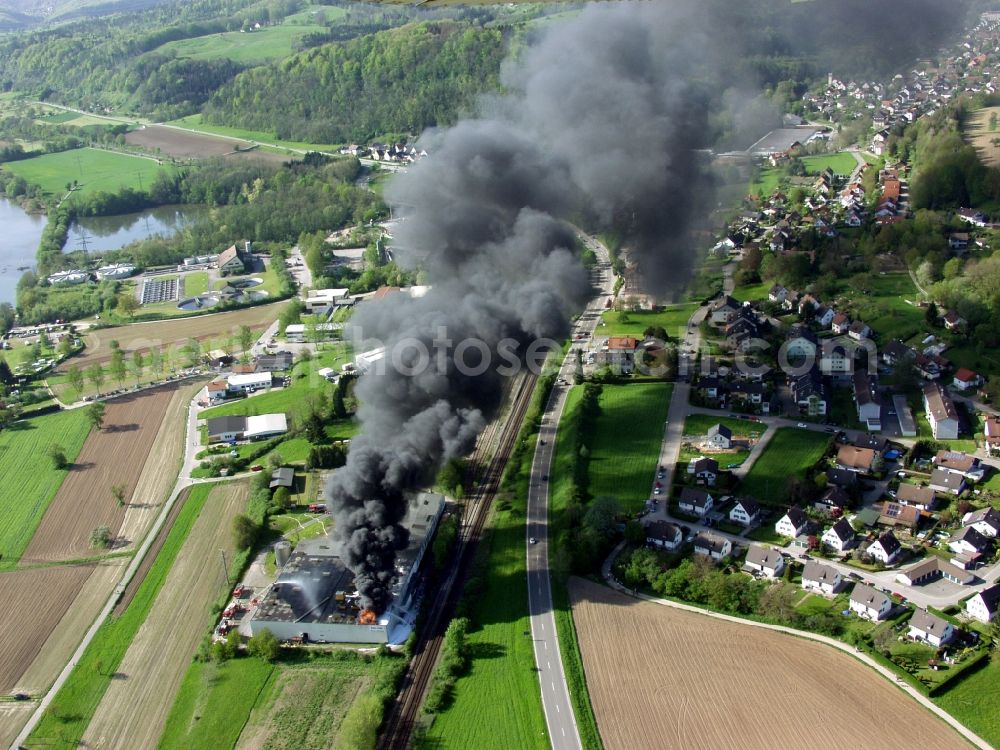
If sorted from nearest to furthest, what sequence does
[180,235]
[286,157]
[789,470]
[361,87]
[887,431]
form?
[789,470] < [887,431] < [180,235] < [286,157] < [361,87]

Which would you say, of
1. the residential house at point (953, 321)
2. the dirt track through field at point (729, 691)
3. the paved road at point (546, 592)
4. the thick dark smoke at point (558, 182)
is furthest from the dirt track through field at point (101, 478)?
the residential house at point (953, 321)

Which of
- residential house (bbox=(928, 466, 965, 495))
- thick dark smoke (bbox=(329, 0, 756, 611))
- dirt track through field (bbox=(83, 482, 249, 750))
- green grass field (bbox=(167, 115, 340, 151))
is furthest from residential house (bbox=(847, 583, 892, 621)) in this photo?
green grass field (bbox=(167, 115, 340, 151))

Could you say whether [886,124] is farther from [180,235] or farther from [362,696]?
[362,696]

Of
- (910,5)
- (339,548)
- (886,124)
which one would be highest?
(910,5)

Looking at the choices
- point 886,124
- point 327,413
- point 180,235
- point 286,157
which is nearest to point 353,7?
point 286,157

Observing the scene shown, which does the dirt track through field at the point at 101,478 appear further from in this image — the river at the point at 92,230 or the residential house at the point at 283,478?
the river at the point at 92,230

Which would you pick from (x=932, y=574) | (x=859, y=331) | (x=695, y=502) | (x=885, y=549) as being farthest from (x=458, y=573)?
(x=859, y=331)

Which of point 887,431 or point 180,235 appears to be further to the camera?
point 180,235
